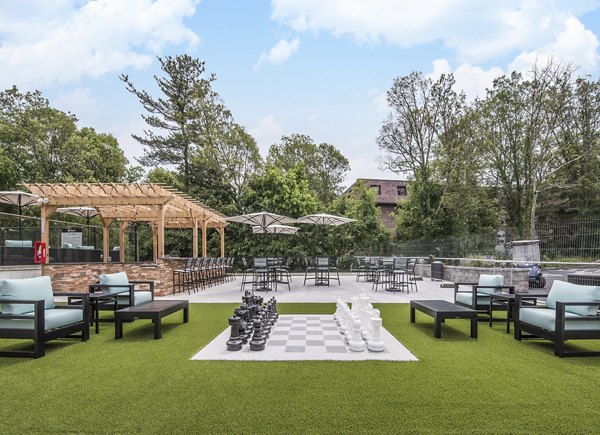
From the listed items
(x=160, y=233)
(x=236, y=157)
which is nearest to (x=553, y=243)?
(x=160, y=233)

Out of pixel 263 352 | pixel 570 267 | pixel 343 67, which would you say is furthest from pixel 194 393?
pixel 343 67

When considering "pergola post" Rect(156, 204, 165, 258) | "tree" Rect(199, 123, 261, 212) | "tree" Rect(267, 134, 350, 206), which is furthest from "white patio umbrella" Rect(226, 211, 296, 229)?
"tree" Rect(267, 134, 350, 206)

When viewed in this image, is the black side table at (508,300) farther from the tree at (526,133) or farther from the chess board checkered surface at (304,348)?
the tree at (526,133)

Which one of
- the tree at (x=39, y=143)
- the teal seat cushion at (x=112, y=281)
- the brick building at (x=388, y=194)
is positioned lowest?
the teal seat cushion at (x=112, y=281)

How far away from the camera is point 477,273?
11945mm

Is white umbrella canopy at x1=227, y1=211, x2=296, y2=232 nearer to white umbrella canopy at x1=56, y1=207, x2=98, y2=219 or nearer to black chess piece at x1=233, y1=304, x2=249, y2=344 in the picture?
black chess piece at x1=233, y1=304, x2=249, y2=344

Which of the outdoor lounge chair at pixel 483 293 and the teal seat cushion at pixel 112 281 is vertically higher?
the teal seat cushion at pixel 112 281

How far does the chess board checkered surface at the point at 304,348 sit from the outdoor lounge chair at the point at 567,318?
1.67 m

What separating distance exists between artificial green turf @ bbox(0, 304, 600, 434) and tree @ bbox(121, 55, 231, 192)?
1929 cm

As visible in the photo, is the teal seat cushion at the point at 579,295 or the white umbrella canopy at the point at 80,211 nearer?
the teal seat cushion at the point at 579,295

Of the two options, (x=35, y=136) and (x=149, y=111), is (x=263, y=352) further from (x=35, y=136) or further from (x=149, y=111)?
(x=35, y=136)

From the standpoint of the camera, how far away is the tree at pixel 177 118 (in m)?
22.3

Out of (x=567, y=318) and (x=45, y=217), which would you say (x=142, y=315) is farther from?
(x=45, y=217)

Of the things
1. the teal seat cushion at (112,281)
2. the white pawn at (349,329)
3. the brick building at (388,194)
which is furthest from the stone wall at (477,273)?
the brick building at (388,194)
